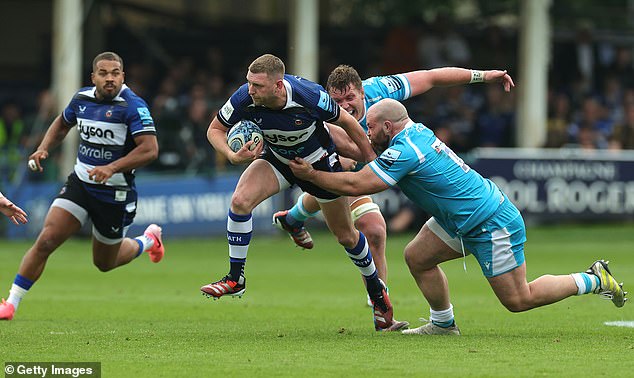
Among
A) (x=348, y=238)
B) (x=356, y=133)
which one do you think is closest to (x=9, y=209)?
(x=356, y=133)

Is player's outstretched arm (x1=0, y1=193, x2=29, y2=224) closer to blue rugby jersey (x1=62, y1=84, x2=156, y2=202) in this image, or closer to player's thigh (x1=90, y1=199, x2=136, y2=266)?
blue rugby jersey (x1=62, y1=84, x2=156, y2=202)

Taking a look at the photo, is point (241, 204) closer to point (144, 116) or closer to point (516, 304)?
point (144, 116)

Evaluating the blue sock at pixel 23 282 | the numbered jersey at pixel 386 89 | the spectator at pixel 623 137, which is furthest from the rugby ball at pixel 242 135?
the spectator at pixel 623 137

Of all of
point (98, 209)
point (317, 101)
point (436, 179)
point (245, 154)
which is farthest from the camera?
point (98, 209)

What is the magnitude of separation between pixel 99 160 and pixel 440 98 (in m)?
16.0

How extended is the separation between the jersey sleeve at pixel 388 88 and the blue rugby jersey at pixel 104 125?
6.84 ft

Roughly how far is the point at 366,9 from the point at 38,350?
2765 cm

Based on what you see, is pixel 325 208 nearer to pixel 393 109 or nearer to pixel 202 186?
pixel 393 109

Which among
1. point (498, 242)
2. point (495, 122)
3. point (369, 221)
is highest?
point (495, 122)

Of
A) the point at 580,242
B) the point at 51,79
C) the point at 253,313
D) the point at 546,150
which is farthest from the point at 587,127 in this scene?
the point at 253,313

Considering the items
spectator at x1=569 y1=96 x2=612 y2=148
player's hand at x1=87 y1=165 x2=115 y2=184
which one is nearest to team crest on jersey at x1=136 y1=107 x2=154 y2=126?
player's hand at x1=87 y1=165 x2=115 y2=184

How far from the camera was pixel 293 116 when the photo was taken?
10188 millimetres

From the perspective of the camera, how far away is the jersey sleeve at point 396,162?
9.60 m

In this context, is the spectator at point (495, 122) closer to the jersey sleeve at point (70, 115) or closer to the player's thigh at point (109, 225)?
the player's thigh at point (109, 225)
